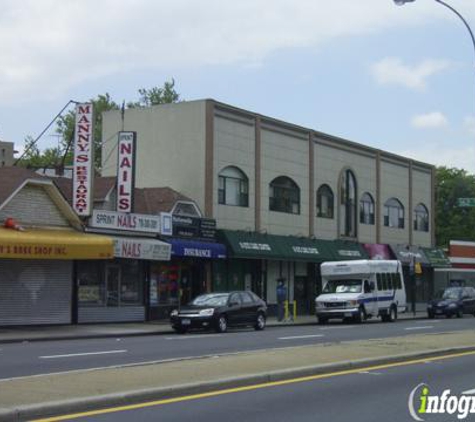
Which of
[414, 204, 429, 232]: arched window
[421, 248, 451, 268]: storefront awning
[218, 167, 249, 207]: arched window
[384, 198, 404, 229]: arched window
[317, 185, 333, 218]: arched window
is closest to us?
[218, 167, 249, 207]: arched window

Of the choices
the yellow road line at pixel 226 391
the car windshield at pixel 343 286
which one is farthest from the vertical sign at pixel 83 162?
the yellow road line at pixel 226 391

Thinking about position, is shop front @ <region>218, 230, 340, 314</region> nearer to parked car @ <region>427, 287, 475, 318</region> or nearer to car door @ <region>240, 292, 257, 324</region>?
parked car @ <region>427, 287, 475, 318</region>

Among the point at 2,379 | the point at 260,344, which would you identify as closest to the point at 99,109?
the point at 260,344

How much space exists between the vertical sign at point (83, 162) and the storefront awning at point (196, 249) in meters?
4.77

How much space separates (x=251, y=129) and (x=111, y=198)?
940cm

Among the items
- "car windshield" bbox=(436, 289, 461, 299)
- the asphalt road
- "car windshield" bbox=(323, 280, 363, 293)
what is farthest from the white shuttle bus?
the asphalt road

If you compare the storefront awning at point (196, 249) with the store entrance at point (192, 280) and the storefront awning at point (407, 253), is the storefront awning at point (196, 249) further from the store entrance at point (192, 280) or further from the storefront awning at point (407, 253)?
the storefront awning at point (407, 253)

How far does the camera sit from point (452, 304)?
147 feet

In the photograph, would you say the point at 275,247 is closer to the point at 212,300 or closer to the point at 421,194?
the point at 212,300

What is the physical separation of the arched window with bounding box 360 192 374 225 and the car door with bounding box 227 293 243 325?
22196 millimetres

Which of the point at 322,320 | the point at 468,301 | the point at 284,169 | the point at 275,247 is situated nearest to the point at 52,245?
the point at 322,320

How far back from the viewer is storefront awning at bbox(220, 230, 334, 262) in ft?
124

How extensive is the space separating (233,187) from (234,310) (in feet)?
38.1

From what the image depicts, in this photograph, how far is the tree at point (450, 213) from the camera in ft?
281
